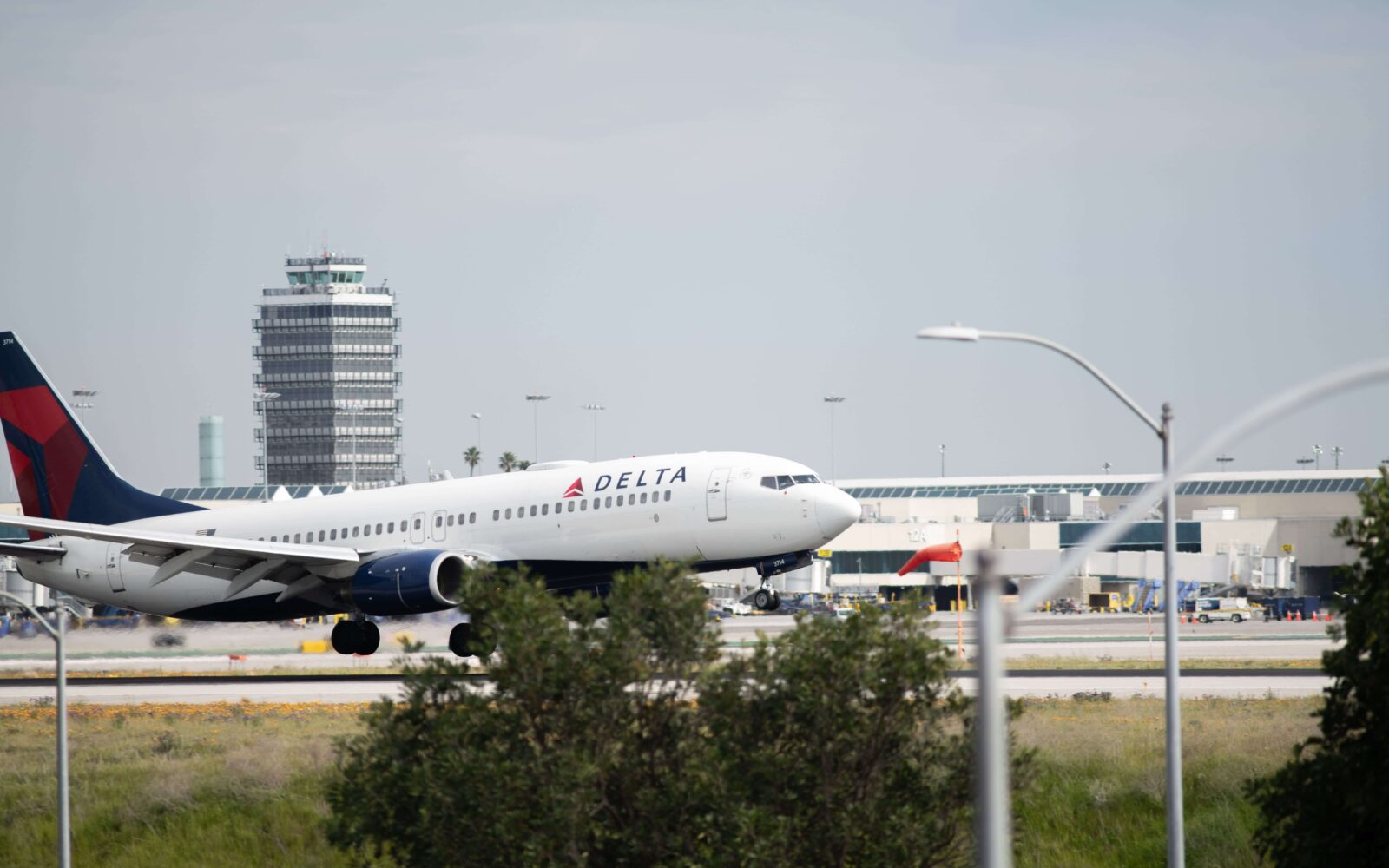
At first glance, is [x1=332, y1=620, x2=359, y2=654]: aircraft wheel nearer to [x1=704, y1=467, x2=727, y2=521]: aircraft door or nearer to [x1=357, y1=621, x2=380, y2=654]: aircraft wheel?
[x1=357, y1=621, x2=380, y2=654]: aircraft wheel

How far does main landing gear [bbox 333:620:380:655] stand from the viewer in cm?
5012

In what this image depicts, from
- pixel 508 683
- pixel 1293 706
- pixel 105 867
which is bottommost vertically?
pixel 105 867

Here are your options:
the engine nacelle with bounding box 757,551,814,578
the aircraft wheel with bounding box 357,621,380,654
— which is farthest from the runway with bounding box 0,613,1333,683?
the engine nacelle with bounding box 757,551,814,578

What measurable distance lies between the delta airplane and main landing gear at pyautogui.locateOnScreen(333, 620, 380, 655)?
0.05 m

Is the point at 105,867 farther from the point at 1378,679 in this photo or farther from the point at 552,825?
the point at 1378,679

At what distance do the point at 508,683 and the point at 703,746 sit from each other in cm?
260

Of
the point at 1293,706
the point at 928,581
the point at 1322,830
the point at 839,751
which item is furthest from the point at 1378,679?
the point at 928,581

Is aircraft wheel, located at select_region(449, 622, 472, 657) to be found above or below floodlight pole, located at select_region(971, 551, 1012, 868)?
below

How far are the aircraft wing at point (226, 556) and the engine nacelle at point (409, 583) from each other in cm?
208

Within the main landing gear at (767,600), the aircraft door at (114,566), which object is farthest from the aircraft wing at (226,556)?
the main landing gear at (767,600)

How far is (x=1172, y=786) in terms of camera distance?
69.7ft

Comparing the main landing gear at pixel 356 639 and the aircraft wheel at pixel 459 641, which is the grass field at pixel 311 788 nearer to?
the aircraft wheel at pixel 459 641

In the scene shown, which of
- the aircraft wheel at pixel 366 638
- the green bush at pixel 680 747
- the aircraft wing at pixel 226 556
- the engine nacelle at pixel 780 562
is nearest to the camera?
the green bush at pixel 680 747

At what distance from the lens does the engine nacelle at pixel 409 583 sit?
4475cm
